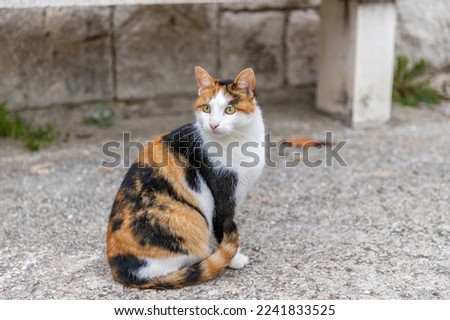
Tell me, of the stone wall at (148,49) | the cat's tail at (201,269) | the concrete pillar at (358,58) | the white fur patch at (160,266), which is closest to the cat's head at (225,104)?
the cat's tail at (201,269)

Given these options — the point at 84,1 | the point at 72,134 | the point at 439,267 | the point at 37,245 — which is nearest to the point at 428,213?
the point at 439,267

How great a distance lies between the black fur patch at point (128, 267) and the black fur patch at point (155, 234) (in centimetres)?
8

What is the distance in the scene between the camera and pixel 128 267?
2564 millimetres

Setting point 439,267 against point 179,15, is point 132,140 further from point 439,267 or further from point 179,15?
point 439,267

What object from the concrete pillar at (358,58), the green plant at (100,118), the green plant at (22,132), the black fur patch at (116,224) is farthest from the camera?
the green plant at (100,118)

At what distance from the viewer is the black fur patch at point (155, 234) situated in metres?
2.55

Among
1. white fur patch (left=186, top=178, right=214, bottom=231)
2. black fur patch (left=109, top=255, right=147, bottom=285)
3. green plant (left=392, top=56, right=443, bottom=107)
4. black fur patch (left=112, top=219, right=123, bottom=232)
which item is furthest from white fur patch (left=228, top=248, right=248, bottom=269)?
green plant (left=392, top=56, right=443, bottom=107)

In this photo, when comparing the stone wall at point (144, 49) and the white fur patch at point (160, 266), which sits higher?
the stone wall at point (144, 49)

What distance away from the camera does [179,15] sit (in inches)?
195

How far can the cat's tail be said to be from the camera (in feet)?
8.41

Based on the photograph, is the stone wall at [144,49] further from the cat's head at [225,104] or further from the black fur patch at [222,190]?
the black fur patch at [222,190]

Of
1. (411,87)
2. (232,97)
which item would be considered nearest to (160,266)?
(232,97)

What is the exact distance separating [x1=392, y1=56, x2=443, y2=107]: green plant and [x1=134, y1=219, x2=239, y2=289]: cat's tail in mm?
3233

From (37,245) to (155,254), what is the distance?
839 mm
